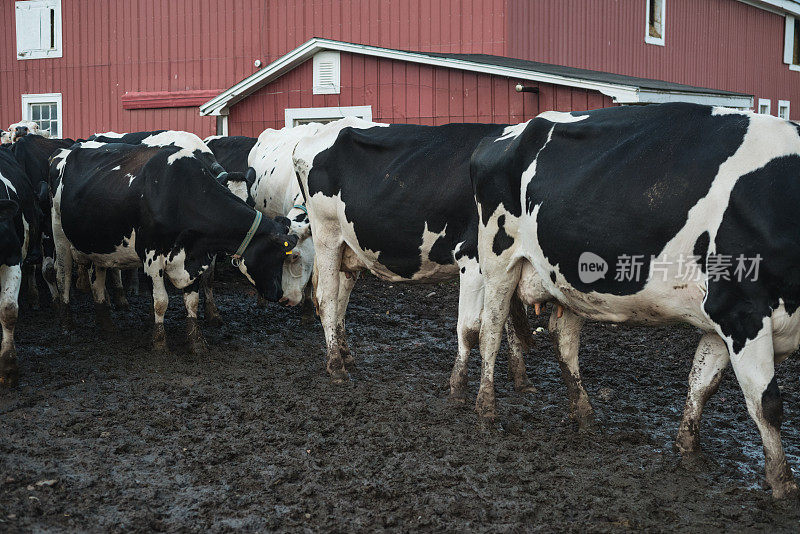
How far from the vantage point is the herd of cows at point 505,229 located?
14.6 ft

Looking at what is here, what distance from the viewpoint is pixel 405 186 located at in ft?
22.0

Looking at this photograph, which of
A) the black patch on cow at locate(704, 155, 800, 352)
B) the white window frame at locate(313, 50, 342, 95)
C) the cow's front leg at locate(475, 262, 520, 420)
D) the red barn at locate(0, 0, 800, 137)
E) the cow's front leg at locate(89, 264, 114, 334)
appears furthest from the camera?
the white window frame at locate(313, 50, 342, 95)

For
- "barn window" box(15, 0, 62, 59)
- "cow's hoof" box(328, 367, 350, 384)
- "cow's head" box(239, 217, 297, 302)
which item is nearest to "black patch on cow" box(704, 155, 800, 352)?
"cow's hoof" box(328, 367, 350, 384)

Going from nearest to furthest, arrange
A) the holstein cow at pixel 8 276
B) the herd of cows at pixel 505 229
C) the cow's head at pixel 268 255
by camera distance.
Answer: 1. the herd of cows at pixel 505 229
2. the holstein cow at pixel 8 276
3. the cow's head at pixel 268 255

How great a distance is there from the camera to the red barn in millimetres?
14383

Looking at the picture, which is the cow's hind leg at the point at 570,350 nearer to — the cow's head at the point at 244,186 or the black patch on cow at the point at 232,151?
the cow's head at the point at 244,186

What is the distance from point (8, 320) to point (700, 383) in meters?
5.19

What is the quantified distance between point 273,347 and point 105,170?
8.15ft

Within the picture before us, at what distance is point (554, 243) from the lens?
17.3 ft

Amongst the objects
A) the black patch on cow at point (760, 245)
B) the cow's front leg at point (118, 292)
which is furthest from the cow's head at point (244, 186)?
the black patch on cow at point (760, 245)

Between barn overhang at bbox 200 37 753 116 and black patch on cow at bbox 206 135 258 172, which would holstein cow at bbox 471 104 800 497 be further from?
barn overhang at bbox 200 37 753 116

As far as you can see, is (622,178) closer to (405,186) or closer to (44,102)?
(405,186)

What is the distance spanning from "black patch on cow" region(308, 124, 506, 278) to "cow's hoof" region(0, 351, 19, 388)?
2.84 m

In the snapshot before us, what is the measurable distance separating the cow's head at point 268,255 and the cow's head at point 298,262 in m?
0.10
